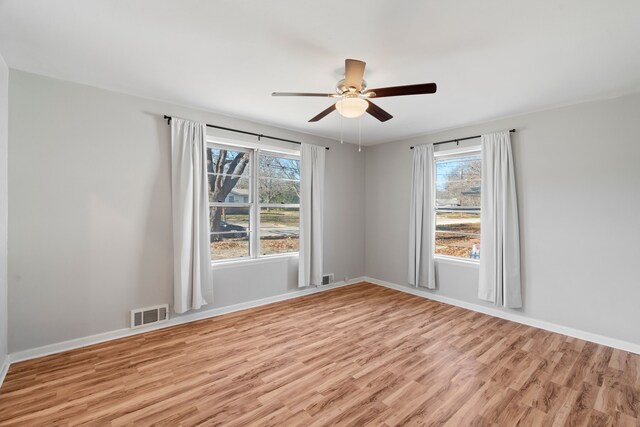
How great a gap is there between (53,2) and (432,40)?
2.43m

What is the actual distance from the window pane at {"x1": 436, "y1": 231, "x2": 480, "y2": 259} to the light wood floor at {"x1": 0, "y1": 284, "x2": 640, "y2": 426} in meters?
1.07

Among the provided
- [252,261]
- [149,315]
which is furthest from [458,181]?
[149,315]

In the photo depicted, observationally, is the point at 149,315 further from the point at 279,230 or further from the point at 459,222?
the point at 459,222

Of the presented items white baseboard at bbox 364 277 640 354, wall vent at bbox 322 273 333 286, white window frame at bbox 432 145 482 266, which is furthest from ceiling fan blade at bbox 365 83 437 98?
wall vent at bbox 322 273 333 286

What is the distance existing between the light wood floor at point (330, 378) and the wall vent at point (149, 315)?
0.15 meters

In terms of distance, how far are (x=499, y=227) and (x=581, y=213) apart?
801 millimetres

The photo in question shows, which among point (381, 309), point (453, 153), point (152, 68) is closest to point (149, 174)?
point (152, 68)

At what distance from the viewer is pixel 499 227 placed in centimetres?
365

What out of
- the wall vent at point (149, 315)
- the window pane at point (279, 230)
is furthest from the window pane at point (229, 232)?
the wall vent at point (149, 315)

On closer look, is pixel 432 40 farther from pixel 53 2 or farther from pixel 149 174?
pixel 149 174

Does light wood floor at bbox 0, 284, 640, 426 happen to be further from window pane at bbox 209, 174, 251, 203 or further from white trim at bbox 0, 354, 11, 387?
window pane at bbox 209, 174, 251, 203

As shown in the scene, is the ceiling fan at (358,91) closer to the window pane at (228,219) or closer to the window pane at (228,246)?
the window pane at (228,219)

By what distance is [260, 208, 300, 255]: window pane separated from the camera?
4312 millimetres

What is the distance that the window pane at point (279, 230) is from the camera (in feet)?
14.1
